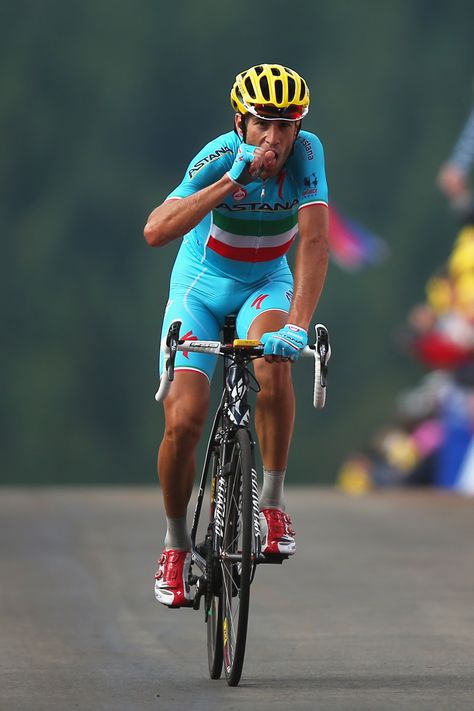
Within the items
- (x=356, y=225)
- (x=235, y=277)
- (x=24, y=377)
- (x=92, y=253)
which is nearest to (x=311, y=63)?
(x=356, y=225)

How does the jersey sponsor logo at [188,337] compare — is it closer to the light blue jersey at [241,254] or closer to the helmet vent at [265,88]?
the light blue jersey at [241,254]

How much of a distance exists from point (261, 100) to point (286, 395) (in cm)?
112

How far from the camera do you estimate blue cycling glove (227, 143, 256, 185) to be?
5.65 m

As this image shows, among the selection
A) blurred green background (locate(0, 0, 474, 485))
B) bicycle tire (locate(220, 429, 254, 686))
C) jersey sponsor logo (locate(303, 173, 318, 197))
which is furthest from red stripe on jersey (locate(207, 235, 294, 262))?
blurred green background (locate(0, 0, 474, 485))

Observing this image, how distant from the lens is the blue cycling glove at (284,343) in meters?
5.73

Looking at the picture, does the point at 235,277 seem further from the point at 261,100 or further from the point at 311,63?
the point at 311,63

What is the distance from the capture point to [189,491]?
6391 millimetres

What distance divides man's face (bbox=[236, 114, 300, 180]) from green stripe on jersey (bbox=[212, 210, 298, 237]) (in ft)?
1.28

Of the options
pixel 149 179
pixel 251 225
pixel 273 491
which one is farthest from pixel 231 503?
pixel 149 179

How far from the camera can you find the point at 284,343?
18.8 feet

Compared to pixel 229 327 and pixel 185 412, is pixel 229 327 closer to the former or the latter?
pixel 229 327

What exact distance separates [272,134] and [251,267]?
693 millimetres

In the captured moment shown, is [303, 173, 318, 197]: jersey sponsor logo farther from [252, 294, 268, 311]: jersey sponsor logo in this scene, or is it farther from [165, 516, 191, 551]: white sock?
[165, 516, 191, 551]: white sock

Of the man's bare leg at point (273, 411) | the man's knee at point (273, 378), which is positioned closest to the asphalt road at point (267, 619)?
the man's bare leg at point (273, 411)
